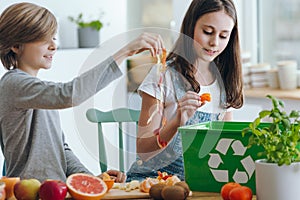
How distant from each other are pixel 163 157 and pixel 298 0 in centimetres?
231

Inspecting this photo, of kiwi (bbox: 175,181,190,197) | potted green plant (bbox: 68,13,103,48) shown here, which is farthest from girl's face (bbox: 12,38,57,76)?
potted green plant (bbox: 68,13,103,48)

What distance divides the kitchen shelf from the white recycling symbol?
1.91 meters

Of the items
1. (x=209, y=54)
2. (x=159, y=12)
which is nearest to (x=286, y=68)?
(x=159, y=12)

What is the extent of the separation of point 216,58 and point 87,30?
1615 mm

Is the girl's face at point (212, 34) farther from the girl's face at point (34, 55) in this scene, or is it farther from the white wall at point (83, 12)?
the white wall at point (83, 12)

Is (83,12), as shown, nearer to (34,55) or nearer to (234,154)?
(34,55)

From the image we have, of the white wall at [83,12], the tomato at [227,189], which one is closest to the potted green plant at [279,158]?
the tomato at [227,189]

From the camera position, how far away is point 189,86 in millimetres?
2160

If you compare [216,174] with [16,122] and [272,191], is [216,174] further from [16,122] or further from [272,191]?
[16,122]

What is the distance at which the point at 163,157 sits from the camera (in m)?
1.94

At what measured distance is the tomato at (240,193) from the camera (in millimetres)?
1570

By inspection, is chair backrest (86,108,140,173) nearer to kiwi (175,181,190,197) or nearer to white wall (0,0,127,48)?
kiwi (175,181,190,197)

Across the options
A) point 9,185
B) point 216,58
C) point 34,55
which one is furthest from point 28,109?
point 216,58

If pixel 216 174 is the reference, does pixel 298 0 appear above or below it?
above
